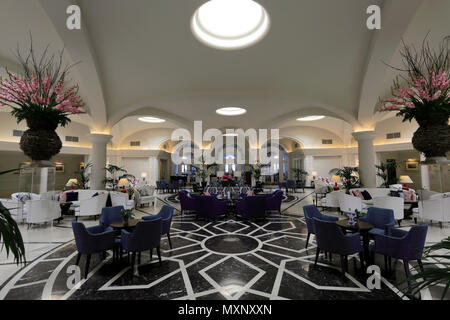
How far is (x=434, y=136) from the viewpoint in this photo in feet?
5.96

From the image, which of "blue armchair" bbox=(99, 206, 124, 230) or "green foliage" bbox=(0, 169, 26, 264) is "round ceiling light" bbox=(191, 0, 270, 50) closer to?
"blue armchair" bbox=(99, 206, 124, 230)

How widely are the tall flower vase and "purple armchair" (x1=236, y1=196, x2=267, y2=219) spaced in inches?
206

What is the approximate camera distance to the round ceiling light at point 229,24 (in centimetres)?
498

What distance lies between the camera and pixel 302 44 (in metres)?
5.18

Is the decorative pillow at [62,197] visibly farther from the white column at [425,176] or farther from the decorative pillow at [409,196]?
the decorative pillow at [409,196]

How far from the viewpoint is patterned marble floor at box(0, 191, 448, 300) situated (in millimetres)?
2898

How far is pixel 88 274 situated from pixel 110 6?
4770mm

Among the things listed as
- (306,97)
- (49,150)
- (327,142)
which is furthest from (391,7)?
(327,142)

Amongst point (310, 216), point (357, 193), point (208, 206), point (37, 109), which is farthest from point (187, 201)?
point (37, 109)

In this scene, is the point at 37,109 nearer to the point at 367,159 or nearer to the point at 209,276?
the point at 209,276

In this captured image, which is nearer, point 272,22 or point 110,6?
point 110,6

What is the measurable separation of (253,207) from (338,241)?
3.69m

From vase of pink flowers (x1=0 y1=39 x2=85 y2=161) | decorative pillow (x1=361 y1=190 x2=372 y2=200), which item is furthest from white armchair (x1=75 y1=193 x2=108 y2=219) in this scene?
decorative pillow (x1=361 y1=190 x2=372 y2=200)
